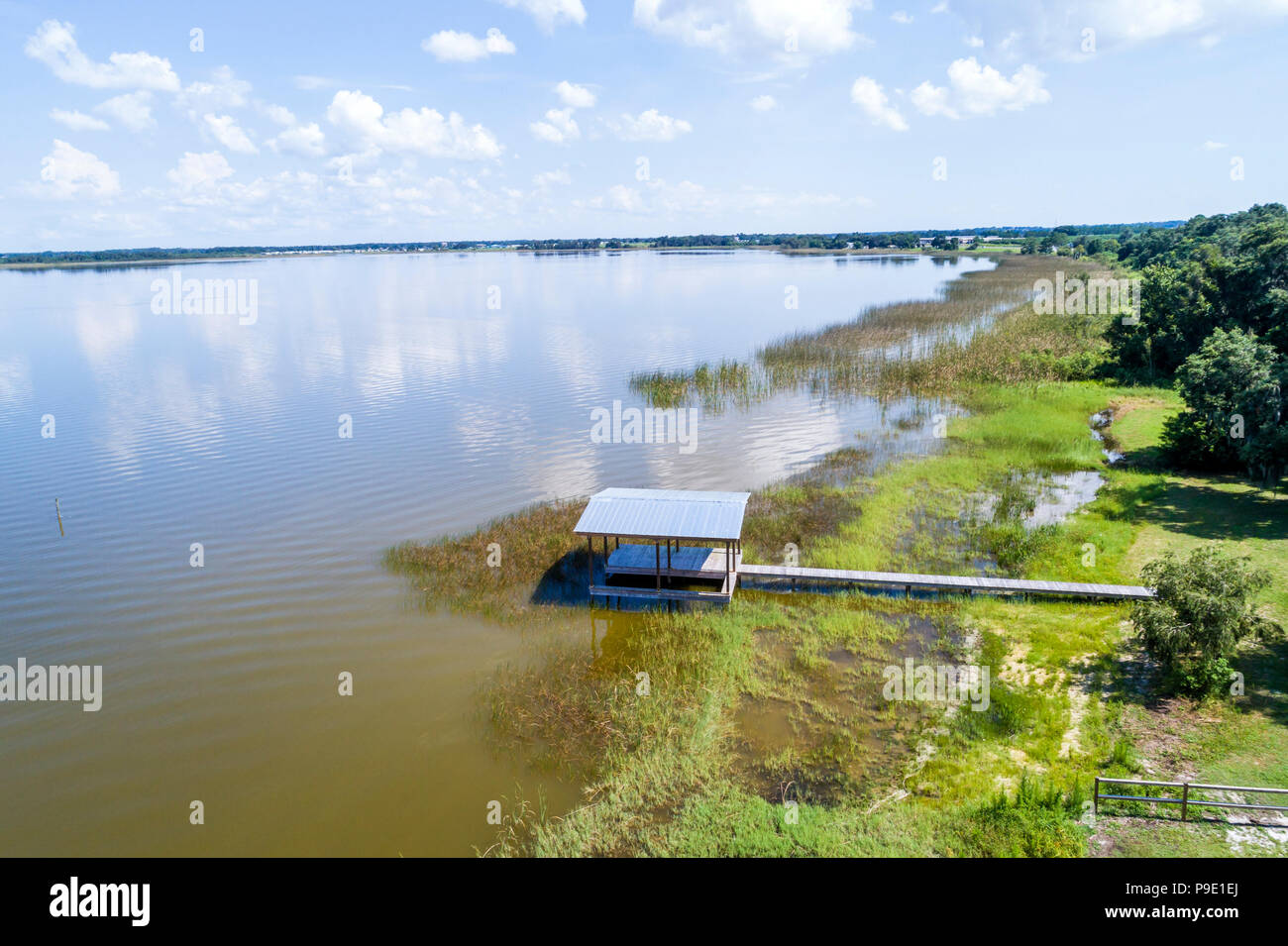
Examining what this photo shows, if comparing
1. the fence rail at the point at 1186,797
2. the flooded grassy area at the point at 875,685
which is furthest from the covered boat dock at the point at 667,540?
the fence rail at the point at 1186,797

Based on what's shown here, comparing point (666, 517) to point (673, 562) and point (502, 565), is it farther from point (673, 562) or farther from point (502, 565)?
point (502, 565)

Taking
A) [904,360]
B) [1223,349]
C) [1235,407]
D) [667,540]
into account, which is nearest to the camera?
[667,540]

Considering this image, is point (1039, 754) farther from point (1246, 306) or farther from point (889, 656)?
point (1246, 306)

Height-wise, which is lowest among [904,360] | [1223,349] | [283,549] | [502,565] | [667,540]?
[502,565]

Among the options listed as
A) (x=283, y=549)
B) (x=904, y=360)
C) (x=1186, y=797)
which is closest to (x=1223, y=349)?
(x=1186, y=797)

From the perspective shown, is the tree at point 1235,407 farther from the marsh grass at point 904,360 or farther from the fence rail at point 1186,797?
the fence rail at point 1186,797
